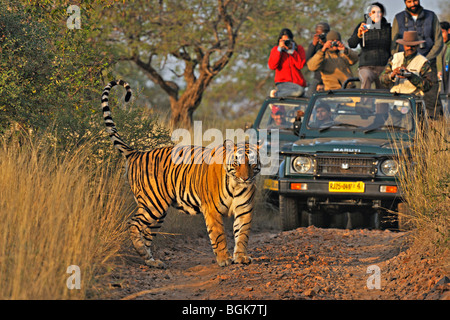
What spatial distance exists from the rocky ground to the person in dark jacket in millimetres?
3799

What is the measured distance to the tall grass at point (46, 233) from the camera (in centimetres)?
532

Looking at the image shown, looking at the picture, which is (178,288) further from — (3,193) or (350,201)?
(350,201)

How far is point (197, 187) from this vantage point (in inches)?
303

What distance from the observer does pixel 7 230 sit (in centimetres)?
588

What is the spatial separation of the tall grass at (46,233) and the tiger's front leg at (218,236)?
833 millimetres

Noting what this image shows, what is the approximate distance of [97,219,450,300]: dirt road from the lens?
6.31 meters

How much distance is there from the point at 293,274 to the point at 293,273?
0.04 meters

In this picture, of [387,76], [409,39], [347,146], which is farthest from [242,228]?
[409,39]

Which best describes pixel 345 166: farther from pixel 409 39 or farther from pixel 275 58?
pixel 275 58

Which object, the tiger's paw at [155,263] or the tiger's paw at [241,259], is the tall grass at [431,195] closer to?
the tiger's paw at [241,259]

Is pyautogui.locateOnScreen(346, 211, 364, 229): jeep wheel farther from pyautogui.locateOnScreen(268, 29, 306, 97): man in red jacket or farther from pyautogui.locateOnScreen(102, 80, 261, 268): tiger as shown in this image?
pyautogui.locateOnScreen(102, 80, 261, 268): tiger

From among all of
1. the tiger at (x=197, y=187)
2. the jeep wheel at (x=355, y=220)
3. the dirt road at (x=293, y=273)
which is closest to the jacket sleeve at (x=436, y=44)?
the jeep wheel at (x=355, y=220)

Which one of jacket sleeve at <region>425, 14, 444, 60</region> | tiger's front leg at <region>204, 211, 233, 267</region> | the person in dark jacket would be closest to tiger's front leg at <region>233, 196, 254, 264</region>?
tiger's front leg at <region>204, 211, 233, 267</region>
